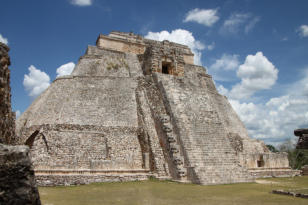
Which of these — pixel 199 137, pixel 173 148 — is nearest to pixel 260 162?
pixel 199 137

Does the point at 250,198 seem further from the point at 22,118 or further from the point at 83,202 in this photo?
the point at 22,118

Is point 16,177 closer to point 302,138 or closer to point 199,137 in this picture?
point 302,138

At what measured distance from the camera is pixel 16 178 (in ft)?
8.16

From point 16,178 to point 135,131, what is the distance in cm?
1130

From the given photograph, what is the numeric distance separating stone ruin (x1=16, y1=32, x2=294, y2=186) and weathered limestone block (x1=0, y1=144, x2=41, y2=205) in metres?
8.78

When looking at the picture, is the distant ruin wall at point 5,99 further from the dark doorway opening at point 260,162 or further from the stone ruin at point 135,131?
the dark doorway opening at point 260,162

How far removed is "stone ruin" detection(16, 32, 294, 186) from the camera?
38.4ft

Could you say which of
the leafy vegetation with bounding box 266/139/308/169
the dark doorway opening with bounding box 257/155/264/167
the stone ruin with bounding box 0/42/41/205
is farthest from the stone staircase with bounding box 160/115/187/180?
the leafy vegetation with bounding box 266/139/308/169

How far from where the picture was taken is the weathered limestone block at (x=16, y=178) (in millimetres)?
2426

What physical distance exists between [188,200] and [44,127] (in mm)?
8089

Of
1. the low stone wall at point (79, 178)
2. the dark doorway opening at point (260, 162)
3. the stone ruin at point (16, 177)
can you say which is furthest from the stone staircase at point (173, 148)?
the stone ruin at point (16, 177)

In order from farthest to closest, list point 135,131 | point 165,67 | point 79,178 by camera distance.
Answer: point 165,67
point 135,131
point 79,178

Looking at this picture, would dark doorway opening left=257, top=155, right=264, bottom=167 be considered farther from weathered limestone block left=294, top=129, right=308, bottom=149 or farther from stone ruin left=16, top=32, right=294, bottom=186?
weathered limestone block left=294, top=129, right=308, bottom=149

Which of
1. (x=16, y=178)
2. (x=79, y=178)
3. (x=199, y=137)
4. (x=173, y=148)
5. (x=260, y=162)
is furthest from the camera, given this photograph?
(x=260, y=162)
